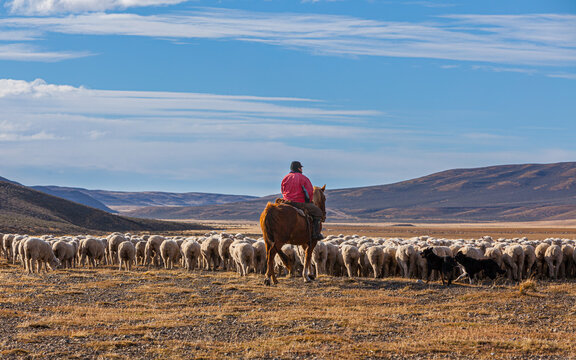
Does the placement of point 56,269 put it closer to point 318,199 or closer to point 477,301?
point 318,199

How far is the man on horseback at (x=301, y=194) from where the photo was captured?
65.7 feet

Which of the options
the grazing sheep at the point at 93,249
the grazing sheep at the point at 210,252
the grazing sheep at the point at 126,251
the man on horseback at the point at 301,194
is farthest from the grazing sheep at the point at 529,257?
the grazing sheep at the point at 93,249

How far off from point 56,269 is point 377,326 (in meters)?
17.2

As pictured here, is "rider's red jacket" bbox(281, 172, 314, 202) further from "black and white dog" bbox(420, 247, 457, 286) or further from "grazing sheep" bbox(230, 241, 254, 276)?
"black and white dog" bbox(420, 247, 457, 286)

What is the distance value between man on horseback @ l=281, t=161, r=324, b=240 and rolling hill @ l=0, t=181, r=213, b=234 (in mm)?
61868

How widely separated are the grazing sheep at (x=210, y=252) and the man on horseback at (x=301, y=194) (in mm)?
7560

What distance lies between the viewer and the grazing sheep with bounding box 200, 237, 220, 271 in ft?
88.7

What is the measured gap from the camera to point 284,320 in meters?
13.3

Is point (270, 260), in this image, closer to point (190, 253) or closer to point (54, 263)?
point (190, 253)

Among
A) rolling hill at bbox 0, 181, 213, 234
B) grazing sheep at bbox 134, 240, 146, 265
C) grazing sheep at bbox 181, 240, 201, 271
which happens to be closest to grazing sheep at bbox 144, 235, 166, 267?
grazing sheep at bbox 134, 240, 146, 265

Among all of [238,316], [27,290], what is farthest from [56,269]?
[238,316]

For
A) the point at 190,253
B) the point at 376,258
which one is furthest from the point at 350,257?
the point at 190,253

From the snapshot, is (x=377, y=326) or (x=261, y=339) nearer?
(x=261, y=339)

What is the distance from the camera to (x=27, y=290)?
717 inches
